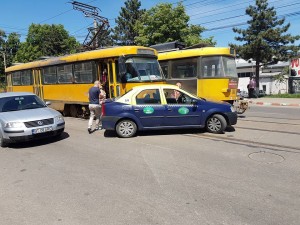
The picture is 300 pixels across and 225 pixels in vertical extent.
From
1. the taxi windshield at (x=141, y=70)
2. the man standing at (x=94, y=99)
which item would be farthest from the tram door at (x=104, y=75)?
the man standing at (x=94, y=99)

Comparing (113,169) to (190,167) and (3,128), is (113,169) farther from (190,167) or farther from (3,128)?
(3,128)

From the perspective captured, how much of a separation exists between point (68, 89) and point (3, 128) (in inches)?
245

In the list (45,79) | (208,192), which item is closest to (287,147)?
(208,192)

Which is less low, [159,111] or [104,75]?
[104,75]

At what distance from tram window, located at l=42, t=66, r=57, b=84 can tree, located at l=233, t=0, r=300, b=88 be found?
20.0 meters

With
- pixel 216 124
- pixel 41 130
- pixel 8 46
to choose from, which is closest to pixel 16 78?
pixel 41 130

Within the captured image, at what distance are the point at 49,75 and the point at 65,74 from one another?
1747 millimetres

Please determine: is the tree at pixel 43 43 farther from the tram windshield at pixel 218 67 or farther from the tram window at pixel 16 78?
the tram windshield at pixel 218 67

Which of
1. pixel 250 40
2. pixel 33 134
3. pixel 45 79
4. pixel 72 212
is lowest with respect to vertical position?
pixel 72 212

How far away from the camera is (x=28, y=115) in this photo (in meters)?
8.29

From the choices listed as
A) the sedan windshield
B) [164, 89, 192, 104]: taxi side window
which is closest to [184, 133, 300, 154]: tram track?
[164, 89, 192, 104]: taxi side window

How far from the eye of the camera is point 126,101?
29.3 feet

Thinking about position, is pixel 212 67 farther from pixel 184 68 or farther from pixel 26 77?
pixel 26 77

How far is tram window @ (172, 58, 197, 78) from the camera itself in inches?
525
